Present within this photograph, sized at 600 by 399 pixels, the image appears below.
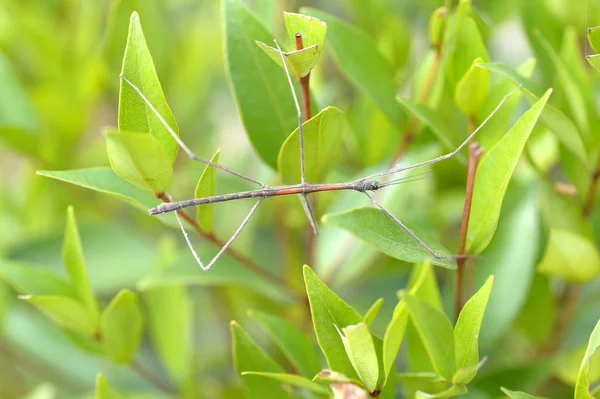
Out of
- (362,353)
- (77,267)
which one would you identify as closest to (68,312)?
(77,267)

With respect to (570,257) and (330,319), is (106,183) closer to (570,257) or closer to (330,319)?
(330,319)

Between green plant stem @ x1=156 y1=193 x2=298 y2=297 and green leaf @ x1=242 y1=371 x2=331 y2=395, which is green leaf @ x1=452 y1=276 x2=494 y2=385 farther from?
green plant stem @ x1=156 y1=193 x2=298 y2=297

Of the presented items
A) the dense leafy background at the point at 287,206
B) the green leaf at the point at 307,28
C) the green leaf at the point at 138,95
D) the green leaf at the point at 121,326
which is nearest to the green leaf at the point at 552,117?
the dense leafy background at the point at 287,206

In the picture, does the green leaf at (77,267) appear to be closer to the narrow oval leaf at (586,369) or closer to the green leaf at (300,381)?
the green leaf at (300,381)

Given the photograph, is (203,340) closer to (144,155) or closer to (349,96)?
(349,96)

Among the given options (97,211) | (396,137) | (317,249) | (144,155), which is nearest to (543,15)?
(396,137)
